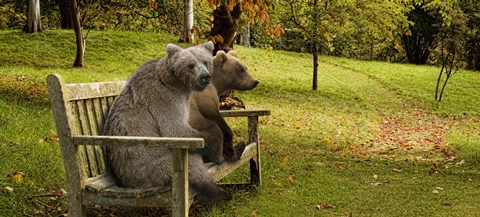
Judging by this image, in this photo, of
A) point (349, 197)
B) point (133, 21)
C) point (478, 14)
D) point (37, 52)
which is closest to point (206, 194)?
point (349, 197)

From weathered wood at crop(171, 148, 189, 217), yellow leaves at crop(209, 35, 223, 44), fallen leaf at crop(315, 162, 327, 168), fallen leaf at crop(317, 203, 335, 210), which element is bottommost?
fallen leaf at crop(315, 162, 327, 168)

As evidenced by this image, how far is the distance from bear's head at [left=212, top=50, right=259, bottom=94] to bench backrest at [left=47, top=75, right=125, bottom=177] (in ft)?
3.13

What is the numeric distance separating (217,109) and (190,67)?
1003 mm

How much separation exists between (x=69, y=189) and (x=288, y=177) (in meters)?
3.73

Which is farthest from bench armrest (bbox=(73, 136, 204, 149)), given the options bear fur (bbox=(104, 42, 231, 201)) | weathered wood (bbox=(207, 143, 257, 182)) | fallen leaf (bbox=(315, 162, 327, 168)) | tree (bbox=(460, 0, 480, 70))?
tree (bbox=(460, 0, 480, 70))

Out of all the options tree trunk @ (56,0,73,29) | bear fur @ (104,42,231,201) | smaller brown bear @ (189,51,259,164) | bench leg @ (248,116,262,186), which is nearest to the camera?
bear fur @ (104,42,231,201)

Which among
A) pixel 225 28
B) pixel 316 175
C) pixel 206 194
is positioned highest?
pixel 225 28

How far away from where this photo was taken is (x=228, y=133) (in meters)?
5.29

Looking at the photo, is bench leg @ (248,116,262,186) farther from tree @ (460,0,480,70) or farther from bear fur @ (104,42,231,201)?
tree @ (460,0,480,70)

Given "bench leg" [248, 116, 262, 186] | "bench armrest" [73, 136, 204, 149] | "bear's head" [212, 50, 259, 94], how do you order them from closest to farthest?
1. "bench armrest" [73, 136, 204, 149]
2. "bear's head" [212, 50, 259, 94]
3. "bench leg" [248, 116, 262, 186]

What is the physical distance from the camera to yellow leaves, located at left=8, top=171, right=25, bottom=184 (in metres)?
5.30

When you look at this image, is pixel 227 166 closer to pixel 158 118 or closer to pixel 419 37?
pixel 158 118

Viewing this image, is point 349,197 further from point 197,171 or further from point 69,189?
point 69,189

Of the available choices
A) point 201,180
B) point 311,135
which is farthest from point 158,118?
point 311,135
